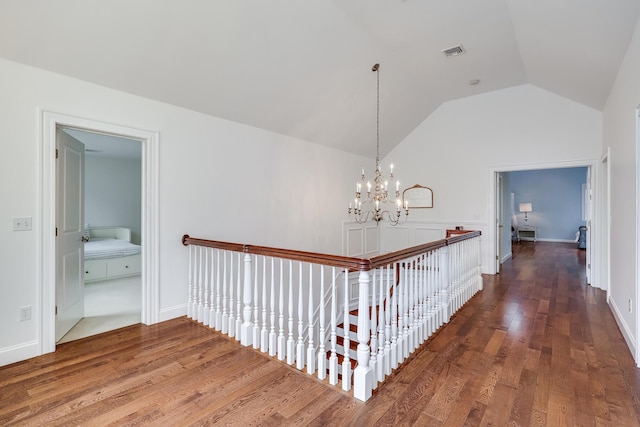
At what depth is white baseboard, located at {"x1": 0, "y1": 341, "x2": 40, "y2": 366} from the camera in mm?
2497

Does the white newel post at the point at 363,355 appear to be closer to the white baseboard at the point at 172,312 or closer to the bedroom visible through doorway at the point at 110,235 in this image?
the white baseboard at the point at 172,312

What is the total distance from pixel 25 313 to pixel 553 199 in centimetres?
1375

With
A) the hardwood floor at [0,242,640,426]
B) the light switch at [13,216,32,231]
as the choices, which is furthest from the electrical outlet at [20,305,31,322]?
the light switch at [13,216,32,231]

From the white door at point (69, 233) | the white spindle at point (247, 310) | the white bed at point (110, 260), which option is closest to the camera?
the white spindle at point (247, 310)

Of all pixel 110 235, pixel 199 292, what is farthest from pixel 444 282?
pixel 110 235

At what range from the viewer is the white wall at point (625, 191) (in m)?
2.65

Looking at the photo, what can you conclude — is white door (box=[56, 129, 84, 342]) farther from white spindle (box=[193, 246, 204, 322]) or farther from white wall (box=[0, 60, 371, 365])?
white spindle (box=[193, 246, 204, 322])

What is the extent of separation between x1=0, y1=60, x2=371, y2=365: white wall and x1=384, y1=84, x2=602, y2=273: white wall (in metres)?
1.77

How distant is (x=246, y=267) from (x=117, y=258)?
4053mm

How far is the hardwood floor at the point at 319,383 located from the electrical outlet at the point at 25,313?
36 cm

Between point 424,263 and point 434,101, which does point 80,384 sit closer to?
point 424,263

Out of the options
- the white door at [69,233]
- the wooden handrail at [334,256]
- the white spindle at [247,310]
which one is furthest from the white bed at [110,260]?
the white spindle at [247,310]

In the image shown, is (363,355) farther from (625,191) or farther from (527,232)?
(527,232)

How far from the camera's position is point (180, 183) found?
3561mm
